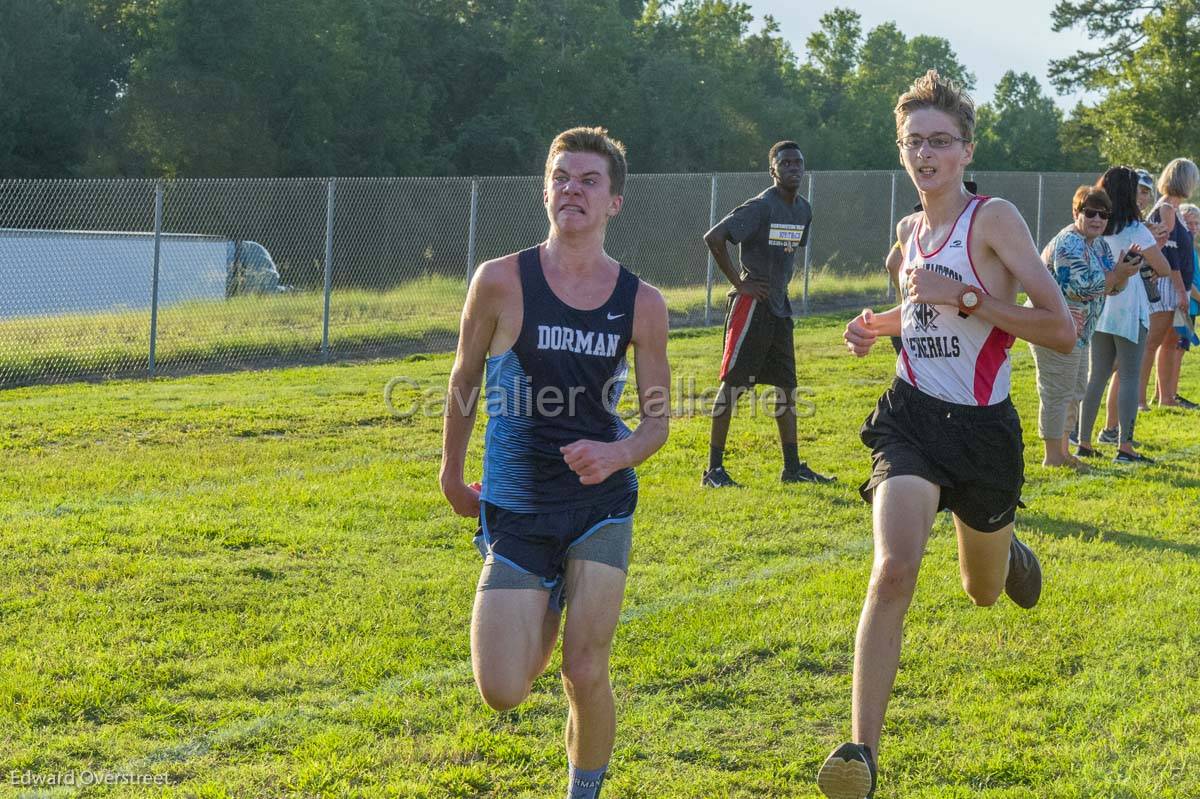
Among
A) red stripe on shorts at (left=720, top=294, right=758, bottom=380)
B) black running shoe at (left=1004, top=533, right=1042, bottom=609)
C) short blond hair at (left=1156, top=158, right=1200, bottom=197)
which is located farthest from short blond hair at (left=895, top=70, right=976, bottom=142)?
short blond hair at (left=1156, top=158, right=1200, bottom=197)

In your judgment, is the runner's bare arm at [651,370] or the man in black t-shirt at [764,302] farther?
the man in black t-shirt at [764,302]

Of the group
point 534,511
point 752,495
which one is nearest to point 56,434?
point 752,495

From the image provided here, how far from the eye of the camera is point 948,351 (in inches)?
179

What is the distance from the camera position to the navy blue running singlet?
158 inches

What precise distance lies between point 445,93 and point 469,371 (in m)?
43.9

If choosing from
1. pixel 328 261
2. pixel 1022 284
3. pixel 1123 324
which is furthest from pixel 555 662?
pixel 328 261

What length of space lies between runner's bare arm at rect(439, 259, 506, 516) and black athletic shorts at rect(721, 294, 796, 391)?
5.09 metres

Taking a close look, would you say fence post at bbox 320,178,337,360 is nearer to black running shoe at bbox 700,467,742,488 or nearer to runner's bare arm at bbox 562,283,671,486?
black running shoe at bbox 700,467,742,488

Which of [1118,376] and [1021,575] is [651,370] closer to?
[1021,575]

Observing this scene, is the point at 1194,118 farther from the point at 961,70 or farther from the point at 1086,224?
the point at 961,70

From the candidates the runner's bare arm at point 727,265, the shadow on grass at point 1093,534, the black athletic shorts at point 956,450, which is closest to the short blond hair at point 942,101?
the black athletic shorts at point 956,450

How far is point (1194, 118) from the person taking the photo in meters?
34.1

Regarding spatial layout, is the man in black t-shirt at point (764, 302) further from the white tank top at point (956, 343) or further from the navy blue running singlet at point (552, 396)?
the navy blue running singlet at point (552, 396)

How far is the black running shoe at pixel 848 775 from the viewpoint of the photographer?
3832 millimetres
